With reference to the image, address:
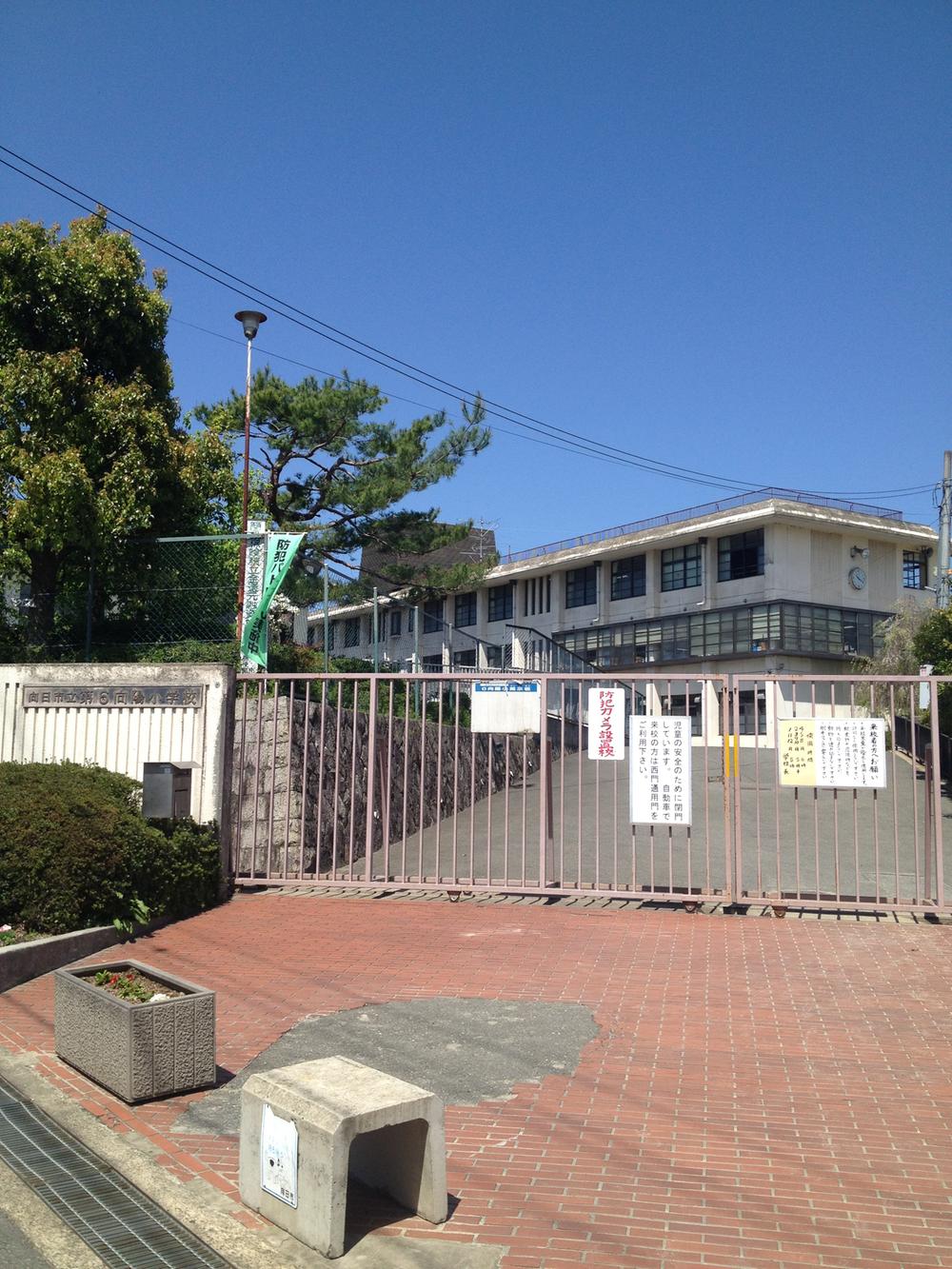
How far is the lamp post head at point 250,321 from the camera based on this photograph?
1723cm

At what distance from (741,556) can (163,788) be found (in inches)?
1405

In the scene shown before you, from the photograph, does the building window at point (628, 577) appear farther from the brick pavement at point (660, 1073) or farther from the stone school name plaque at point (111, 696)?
the brick pavement at point (660, 1073)

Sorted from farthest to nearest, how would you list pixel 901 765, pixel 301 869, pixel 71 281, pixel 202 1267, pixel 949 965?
pixel 901 765 → pixel 71 281 → pixel 301 869 → pixel 949 965 → pixel 202 1267

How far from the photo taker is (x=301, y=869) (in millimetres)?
11695

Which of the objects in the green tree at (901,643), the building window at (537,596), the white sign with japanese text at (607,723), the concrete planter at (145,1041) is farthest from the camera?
the building window at (537,596)

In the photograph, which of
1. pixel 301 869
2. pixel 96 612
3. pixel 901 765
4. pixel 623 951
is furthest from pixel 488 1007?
pixel 901 765

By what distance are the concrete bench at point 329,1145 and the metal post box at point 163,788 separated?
5.60 m

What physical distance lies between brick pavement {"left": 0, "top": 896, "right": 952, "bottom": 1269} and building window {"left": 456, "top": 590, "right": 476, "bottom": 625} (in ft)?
143

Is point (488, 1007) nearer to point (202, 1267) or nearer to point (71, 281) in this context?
point (202, 1267)

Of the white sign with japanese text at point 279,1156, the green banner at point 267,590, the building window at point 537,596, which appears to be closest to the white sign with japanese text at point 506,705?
the green banner at point 267,590

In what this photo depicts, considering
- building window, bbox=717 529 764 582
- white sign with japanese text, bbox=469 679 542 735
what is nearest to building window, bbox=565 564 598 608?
building window, bbox=717 529 764 582

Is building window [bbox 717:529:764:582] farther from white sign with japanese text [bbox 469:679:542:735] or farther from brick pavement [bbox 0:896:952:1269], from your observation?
brick pavement [bbox 0:896:952:1269]

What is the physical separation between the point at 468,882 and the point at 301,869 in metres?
1.87

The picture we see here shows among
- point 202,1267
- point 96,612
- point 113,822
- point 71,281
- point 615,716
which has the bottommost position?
point 202,1267
